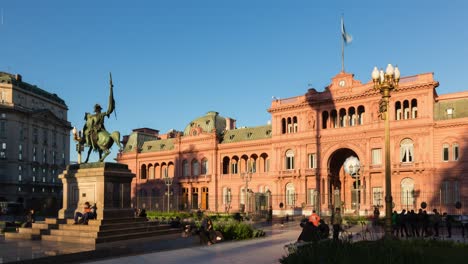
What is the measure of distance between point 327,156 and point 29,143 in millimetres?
66818

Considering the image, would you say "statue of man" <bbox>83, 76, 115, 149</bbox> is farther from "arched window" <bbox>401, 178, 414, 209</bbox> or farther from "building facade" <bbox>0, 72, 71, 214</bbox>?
"building facade" <bbox>0, 72, 71, 214</bbox>

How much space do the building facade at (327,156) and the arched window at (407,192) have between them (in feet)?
0.36

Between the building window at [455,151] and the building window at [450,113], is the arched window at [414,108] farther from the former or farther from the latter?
the building window at [455,151]

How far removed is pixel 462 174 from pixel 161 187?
47904 millimetres

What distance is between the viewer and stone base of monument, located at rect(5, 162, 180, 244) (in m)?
23.4

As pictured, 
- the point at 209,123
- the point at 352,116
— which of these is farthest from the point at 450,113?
the point at 209,123

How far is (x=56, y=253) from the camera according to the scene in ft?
59.5

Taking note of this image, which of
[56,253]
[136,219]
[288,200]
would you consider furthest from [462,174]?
[56,253]

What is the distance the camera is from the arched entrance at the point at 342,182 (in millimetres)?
59875

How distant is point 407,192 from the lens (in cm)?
5419

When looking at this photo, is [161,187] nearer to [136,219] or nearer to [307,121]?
[307,121]

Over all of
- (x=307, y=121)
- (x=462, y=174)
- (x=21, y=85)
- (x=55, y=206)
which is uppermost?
(x=21, y=85)

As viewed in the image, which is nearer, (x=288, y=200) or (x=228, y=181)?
(x=288, y=200)

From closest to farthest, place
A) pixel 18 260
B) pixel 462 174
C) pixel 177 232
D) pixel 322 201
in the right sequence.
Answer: pixel 18 260, pixel 177 232, pixel 462 174, pixel 322 201
